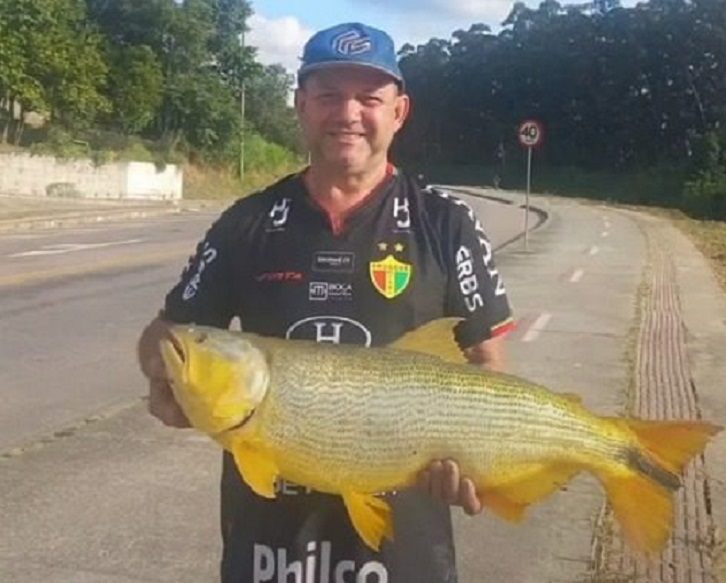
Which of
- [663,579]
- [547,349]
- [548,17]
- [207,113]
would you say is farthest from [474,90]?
[663,579]

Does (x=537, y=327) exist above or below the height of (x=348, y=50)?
below

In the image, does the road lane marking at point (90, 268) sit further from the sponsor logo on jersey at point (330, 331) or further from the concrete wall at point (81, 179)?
the concrete wall at point (81, 179)

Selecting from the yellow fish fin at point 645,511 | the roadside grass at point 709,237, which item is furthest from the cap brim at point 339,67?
the roadside grass at point 709,237

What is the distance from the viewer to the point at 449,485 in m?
2.49

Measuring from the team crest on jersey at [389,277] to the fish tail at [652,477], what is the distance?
0.52 metres

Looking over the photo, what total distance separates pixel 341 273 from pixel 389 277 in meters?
0.10

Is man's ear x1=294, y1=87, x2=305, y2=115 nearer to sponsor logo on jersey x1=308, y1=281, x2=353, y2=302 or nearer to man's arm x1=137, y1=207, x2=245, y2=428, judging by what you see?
man's arm x1=137, y1=207, x2=245, y2=428

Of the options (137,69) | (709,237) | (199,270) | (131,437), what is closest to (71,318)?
(131,437)

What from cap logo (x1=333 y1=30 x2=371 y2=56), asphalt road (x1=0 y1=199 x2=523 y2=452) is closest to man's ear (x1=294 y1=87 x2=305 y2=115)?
cap logo (x1=333 y1=30 x2=371 y2=56)

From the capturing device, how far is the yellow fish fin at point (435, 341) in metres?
2.57

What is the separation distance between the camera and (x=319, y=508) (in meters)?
2.75

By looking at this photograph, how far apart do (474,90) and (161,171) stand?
65598mm

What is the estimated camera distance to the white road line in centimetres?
1349

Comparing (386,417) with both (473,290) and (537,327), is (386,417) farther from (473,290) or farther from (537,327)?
(537,327)
